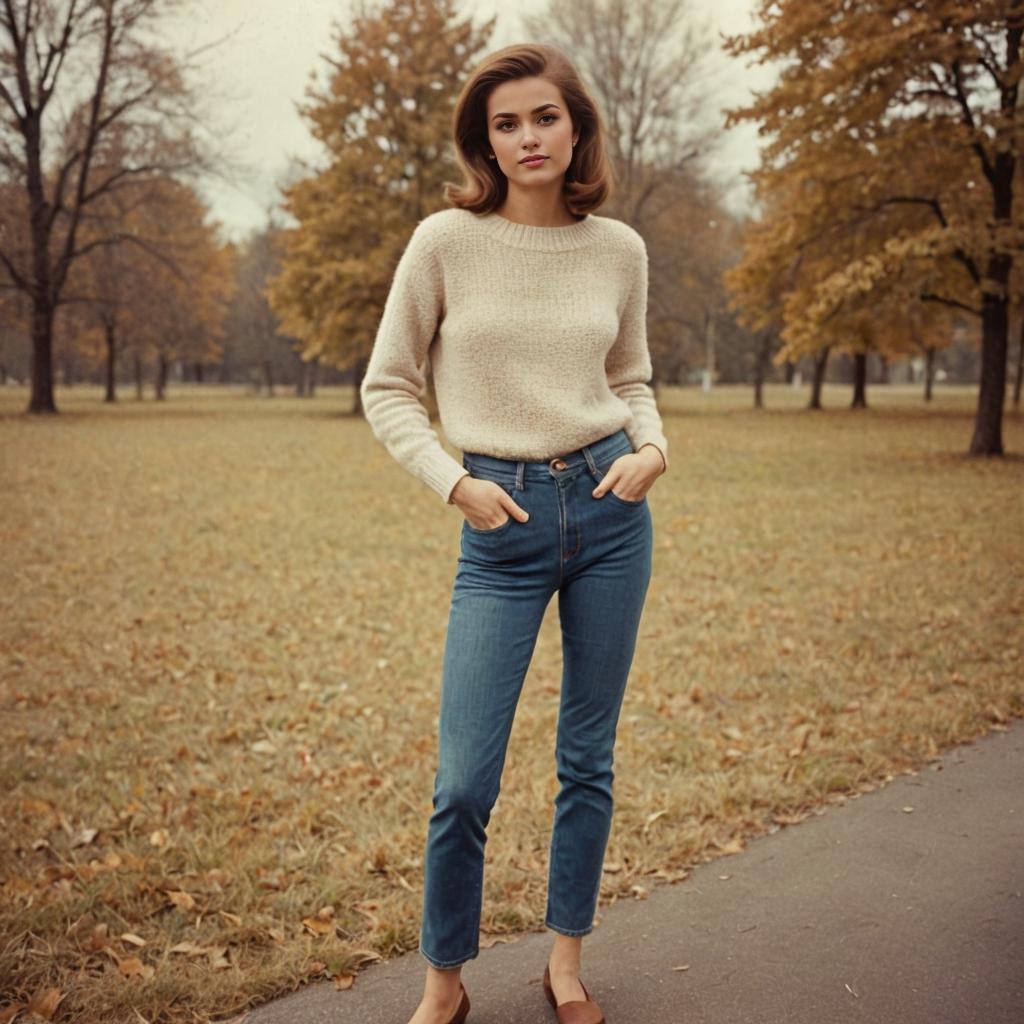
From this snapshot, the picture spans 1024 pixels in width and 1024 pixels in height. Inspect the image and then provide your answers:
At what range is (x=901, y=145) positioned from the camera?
1358 centimetres

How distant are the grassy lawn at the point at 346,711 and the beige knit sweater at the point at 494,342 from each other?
1551mm

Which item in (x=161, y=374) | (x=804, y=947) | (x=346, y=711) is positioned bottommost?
(x=346, y=711)

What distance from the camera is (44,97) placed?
23562 mm

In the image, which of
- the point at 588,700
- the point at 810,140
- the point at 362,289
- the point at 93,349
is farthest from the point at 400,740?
the point at 93,349

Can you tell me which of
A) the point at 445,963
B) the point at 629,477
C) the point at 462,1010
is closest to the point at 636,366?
the point at 629,477

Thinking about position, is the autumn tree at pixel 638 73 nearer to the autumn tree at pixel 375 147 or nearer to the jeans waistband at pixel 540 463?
the autumn tree at pixel 375 147

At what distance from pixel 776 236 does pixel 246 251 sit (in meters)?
45.3

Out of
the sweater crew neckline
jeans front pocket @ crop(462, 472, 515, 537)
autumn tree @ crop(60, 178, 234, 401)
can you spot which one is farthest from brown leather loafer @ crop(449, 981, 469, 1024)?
autumn tree @ crop(60, 178, 234, 401)

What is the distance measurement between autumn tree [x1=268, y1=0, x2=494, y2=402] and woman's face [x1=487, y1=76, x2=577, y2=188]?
20.7 m

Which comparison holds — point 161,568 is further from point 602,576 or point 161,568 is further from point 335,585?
point 602,576

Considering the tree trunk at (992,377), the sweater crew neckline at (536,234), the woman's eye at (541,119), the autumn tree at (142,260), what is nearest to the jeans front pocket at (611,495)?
the sweater crew neckline at (536,234)

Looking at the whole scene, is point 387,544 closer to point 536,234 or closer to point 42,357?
point 536,234

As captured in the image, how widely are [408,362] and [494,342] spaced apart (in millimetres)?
216

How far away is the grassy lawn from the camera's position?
9.48 ft
